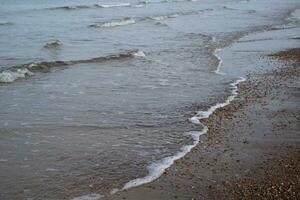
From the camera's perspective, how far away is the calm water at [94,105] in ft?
24.7

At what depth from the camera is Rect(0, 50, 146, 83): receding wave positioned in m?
15.2

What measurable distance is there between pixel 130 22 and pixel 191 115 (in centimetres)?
2535

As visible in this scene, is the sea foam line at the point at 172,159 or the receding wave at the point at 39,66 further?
the receding wave at the point at 39,66

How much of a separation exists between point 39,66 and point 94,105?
21.2 ft

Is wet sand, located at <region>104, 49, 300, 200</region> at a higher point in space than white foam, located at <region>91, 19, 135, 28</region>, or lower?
lower

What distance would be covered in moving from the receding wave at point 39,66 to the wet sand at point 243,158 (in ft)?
25.3

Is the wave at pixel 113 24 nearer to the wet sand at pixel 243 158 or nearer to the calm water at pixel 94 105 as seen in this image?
the calm water at pixel 94 105

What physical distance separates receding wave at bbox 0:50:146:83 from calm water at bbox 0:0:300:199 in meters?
0.04

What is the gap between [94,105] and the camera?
38.4 feet

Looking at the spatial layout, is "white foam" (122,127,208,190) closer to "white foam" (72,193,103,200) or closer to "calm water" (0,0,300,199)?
"calm water" (0,0,300,199)

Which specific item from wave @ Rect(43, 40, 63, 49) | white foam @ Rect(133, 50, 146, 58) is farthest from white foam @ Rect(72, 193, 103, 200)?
wave @ Rect(43, 40, 63, 49)

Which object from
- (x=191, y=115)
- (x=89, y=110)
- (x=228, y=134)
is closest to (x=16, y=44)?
(x=89, y=110)

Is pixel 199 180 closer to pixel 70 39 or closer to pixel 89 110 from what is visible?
pixel 89 110

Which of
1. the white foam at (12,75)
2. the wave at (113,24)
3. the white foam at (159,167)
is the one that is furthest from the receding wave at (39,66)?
the wave at (113,24)
